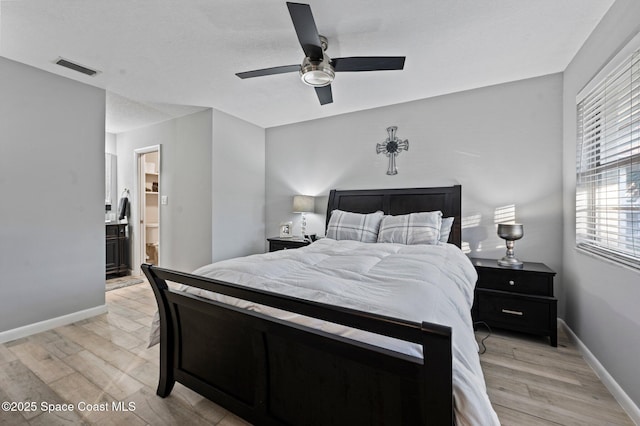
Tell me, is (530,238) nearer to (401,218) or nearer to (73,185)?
(401,218)

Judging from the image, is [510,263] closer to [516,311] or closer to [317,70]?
[516,311]

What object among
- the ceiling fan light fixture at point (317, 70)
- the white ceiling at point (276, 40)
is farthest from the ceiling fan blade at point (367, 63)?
the white ceiling at point (276, 40)

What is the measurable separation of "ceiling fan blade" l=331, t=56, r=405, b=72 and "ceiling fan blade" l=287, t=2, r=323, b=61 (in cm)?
21

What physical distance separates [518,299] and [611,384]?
810 millimetres

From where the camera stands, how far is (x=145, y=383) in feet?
6.05

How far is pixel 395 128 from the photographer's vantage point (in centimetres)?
364

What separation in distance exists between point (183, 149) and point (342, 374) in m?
3.97

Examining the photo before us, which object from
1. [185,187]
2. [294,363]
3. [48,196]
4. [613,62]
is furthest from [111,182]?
[613,62]

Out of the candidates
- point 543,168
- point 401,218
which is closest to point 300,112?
point 401,218

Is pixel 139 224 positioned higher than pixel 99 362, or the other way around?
pixel 139 224

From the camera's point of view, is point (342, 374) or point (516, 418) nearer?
point (342, 374)

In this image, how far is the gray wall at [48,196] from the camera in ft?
8.25

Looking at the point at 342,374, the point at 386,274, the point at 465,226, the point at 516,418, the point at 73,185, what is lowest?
the point at 516,418

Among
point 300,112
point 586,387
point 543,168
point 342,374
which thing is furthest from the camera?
point 300,112
